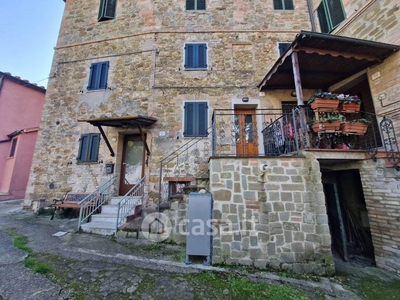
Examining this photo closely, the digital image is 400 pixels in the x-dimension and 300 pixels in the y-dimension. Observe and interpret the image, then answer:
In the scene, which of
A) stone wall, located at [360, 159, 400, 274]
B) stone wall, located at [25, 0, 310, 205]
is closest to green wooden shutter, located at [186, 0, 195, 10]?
stone wall, located at [25, 0, 310, 205]

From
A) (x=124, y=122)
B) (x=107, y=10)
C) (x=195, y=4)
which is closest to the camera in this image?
(x=124, y=122)

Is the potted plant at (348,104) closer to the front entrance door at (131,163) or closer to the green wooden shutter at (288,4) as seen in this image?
the front entrance door at (131,163)

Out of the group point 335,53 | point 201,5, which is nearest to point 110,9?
point 201,5

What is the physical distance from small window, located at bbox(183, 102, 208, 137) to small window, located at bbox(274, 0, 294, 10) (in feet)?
18.2

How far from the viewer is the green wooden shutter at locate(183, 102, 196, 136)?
22.4ft

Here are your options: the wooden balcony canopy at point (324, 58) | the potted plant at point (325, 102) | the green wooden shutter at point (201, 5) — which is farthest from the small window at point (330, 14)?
the green wooden shutter at point (201, 5)

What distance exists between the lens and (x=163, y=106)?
7.09m

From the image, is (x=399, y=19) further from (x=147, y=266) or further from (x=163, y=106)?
(x=147, y=266)

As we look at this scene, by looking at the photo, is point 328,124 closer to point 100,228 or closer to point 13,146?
point 100,228

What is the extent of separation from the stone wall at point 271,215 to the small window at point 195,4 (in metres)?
7.73

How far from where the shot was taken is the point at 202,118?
6879 mm

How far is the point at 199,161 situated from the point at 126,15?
745 cm

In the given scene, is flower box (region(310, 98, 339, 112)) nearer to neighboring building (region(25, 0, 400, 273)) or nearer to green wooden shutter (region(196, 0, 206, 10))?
neighboring building (region(25, 0, 400, 273))

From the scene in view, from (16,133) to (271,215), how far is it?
1338cm
